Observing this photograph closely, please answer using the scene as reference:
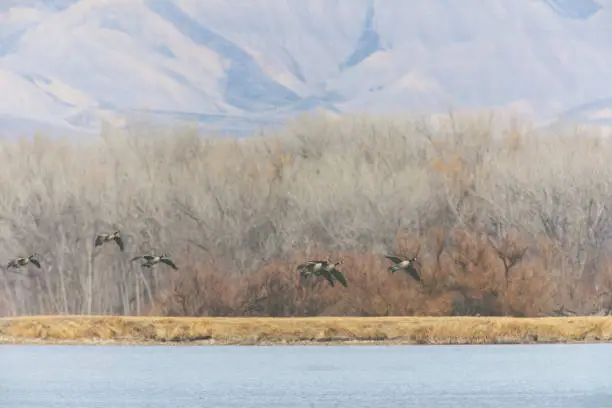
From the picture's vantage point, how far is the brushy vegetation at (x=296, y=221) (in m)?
36.7

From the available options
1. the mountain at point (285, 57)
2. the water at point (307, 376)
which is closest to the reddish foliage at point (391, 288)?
the water at point (307, 376)

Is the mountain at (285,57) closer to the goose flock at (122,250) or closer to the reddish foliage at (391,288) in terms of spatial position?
the reddish foliage at (391,288)

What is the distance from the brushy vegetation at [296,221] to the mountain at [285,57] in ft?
19.9

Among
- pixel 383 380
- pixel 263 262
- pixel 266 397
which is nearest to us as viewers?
pixel 266 397

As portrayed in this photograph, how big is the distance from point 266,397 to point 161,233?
21463 millimetres

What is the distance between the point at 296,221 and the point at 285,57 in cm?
1343

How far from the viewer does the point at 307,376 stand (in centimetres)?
2295

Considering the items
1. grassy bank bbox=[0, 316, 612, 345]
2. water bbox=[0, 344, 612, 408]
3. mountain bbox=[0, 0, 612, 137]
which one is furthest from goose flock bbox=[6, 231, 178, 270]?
mountain bbox=[0, 0, 612, 137]

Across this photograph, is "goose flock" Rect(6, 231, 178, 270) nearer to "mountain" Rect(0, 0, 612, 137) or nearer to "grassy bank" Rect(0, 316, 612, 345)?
"grassy bank" Rect(0, 316, 612, 345)

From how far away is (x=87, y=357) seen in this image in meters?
28.2

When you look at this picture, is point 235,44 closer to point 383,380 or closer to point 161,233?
point 161,233

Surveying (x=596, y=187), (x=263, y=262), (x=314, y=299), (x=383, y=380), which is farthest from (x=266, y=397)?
(x=596, y=187)

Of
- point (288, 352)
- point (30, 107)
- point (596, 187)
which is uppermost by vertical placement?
point (30, 107)

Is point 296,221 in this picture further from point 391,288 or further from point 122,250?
point 122,250
